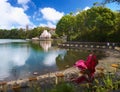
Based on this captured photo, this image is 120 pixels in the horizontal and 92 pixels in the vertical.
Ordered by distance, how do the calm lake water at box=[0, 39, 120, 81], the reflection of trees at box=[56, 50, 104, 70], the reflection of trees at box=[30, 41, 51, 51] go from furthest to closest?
the reflection of trees at box=[30, 41, 51, 51] → the reflection of trees at box=[56, 50, 104, 70] → the calm lake water at box=[0, 39, 120, 81]

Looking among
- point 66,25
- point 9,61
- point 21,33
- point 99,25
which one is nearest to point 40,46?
point 66,25

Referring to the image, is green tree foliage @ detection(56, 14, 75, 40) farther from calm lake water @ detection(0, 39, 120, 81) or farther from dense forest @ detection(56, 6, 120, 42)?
calm lake water @ detection(0, 39, 120, 81)

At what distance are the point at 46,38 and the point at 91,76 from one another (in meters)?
141

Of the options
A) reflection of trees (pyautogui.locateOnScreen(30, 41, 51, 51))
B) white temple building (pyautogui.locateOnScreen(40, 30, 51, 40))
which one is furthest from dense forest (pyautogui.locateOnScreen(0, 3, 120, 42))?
white temple building (pyautogui.locateOnScreen(40, 30, 51, 40))

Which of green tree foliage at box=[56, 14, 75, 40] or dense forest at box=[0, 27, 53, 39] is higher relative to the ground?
green tree foliage at box=[56, 14, 75, 40]

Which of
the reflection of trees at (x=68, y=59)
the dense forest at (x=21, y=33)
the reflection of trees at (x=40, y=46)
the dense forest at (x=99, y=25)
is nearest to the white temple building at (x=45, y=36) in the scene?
the dense forest at (x=21, y=33)

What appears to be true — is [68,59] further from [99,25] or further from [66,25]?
[66,25]

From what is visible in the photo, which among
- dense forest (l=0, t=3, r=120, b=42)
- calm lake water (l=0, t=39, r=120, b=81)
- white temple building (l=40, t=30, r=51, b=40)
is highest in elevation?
dense forest (l=0, t=3, r=120, b=42)

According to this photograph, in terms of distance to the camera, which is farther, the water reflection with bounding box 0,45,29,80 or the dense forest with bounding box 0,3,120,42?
the dense forest with bounding box 0,3,120,42

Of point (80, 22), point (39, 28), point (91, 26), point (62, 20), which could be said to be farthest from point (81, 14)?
point (39, 28)

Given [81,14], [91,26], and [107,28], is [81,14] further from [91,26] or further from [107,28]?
[107,28]

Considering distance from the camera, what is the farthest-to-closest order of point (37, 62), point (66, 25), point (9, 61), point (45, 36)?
1. point (45, 36)
2. point (66, 25)
3. point (9, 61)
4. point (37, 62)

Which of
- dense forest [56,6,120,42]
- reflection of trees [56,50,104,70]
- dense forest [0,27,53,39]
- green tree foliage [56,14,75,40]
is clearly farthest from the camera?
dense forest [0,27,53,39]

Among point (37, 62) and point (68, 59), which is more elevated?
point (68, 59)
